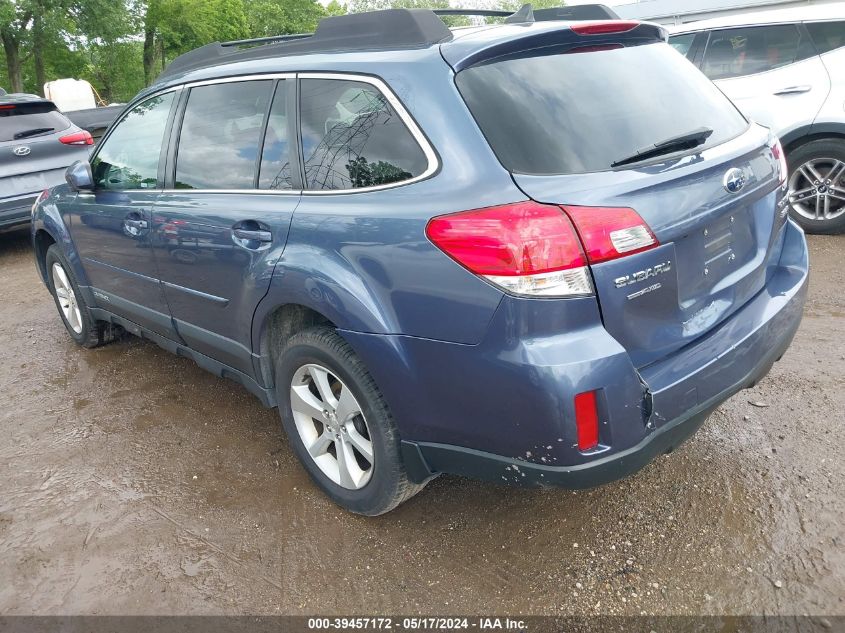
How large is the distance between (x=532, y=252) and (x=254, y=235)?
1266 mm

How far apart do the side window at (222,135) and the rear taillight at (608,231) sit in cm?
149

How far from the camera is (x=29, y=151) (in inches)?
288

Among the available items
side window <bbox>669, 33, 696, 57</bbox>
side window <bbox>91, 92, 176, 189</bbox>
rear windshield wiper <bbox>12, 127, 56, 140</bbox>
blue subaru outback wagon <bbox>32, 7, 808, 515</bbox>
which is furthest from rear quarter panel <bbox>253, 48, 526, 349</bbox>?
rear windshield wiper <bbox>12, 127, 56, 140</bbox>

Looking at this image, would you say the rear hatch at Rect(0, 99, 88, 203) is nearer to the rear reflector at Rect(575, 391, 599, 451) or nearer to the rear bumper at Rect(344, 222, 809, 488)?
the rear bumper at Rect(344, 222, 809, 488)

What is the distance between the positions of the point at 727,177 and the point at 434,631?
1.81 meters

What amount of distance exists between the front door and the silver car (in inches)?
141

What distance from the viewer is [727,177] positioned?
2.35 meters

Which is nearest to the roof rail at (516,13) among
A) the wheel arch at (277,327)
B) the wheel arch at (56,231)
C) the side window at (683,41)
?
the wheel arch at (277,327)

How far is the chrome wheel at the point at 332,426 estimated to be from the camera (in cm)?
263

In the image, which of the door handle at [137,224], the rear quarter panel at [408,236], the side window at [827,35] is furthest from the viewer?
the side window at [827,35]

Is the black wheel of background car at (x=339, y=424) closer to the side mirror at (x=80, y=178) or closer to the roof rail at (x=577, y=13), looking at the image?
the roof rail at (x=577, y=13)

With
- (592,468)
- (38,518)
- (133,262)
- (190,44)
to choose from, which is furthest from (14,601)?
(190,44)

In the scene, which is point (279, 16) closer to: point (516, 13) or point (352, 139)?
point (516, 13)

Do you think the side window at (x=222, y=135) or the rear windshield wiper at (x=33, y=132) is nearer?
the side window at (x=222, y=135)
